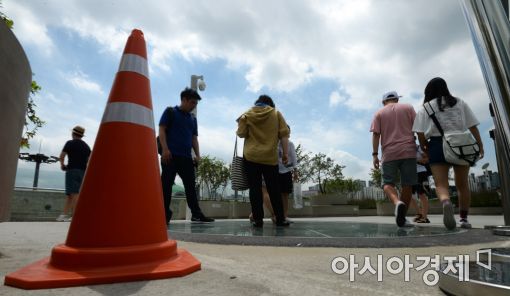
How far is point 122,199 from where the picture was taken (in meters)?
1.39

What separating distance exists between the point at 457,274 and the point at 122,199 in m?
1.37

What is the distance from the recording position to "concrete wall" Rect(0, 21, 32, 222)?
66.4 inches

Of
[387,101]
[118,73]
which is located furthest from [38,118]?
[387,101]

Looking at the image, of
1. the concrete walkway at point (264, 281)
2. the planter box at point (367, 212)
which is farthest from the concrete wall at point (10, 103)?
the planter box at point (367, 212)

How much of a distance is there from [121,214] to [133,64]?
2.77 ft

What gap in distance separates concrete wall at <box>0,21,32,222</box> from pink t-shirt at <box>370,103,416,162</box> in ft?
13.1

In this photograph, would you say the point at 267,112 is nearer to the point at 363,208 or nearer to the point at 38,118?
the point at 38,118

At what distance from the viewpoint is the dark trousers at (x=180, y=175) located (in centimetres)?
418

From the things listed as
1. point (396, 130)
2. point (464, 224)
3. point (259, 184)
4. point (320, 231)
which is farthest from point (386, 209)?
point (259, 184)

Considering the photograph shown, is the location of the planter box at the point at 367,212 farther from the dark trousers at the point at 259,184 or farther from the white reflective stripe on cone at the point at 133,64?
the white reflective stripe on cone at the point at 133,64

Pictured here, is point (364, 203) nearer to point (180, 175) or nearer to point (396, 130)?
point (396, 130)

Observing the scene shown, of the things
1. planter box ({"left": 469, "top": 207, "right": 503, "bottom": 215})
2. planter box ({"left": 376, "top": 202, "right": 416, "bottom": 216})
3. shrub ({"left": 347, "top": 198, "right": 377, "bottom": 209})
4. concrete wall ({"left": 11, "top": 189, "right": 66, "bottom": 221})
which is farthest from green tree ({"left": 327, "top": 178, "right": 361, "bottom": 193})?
concrete wall ({"left": 11, "top": 189, "right": 66, "bottom": 221})

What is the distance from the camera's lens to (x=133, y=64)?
5.63 feet

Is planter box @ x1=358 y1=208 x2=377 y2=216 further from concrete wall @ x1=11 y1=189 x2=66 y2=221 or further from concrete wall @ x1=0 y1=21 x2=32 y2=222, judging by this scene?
concrete wall @ x1=0 y1=21 x2=32 y2=222
